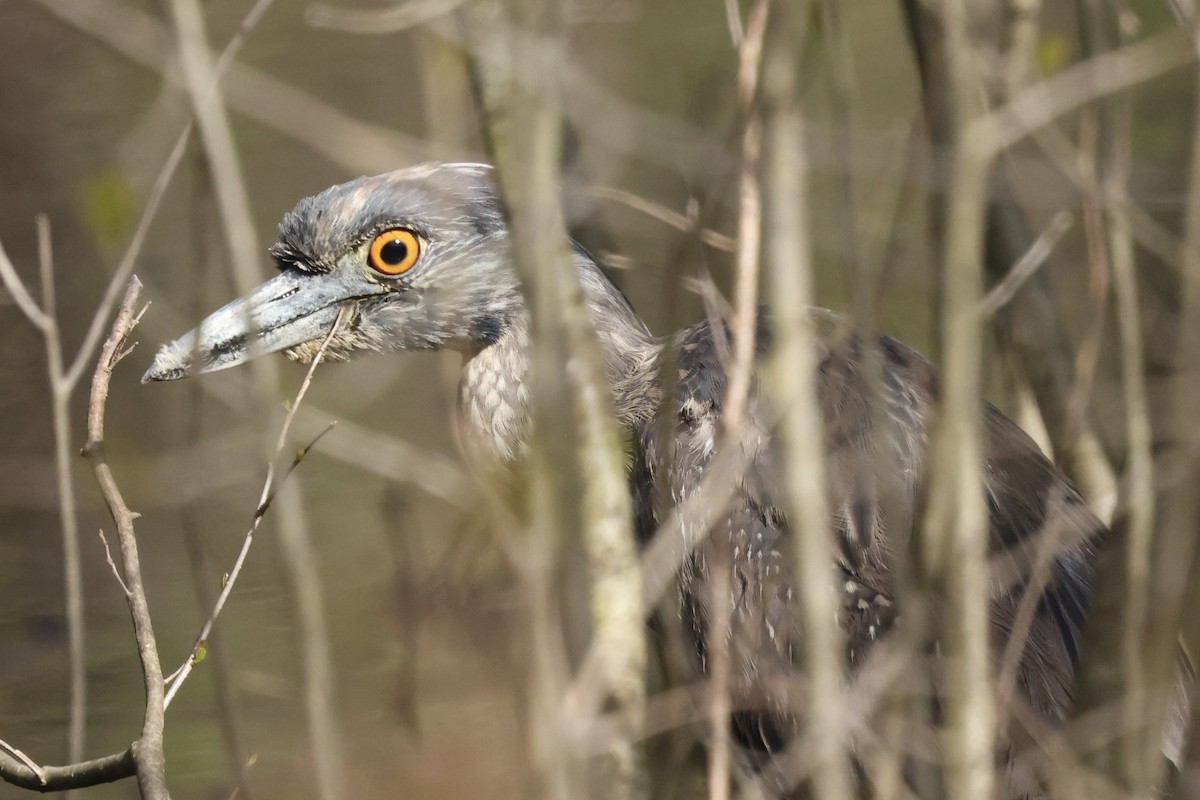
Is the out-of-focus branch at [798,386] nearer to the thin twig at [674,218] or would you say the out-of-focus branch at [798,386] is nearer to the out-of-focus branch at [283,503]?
Answer: the thin twig at [674,218]

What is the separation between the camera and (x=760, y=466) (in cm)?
331

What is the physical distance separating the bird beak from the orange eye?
3.2 inches

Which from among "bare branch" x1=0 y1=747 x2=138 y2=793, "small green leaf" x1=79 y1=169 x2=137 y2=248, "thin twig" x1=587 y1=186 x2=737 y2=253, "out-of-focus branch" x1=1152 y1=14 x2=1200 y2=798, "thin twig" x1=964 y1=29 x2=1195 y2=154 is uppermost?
"small green leaf" x1=79 y1=169 x2=137 y2=248

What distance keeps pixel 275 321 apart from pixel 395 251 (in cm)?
36

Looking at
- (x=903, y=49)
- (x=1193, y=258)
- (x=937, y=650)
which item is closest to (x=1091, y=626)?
(x=1193, y=258)

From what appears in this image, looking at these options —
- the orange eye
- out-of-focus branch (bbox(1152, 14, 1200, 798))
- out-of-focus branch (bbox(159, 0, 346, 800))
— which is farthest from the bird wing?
out-of-focus branch (bbox(159, 0, 346, 800))

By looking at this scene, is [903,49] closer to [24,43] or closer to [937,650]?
[24,43]

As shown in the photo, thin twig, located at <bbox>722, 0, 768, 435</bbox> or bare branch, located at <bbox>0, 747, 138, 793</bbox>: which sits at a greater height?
thin twig, located at <bbox>722, 0, 768, 435</bbox>

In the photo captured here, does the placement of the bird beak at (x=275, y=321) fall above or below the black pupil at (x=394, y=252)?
below

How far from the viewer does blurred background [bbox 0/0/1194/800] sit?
7.82ft

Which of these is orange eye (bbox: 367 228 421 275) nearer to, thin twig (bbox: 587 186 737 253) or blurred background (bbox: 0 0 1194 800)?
blurred background (bbox: 0 0 1194 800)

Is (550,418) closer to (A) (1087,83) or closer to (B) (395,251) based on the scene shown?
(A) (1087,83)

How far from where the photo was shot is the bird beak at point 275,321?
3549mm

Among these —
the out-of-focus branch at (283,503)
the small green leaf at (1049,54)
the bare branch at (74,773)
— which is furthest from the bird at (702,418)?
the out-of-focus branch at (283,503)
